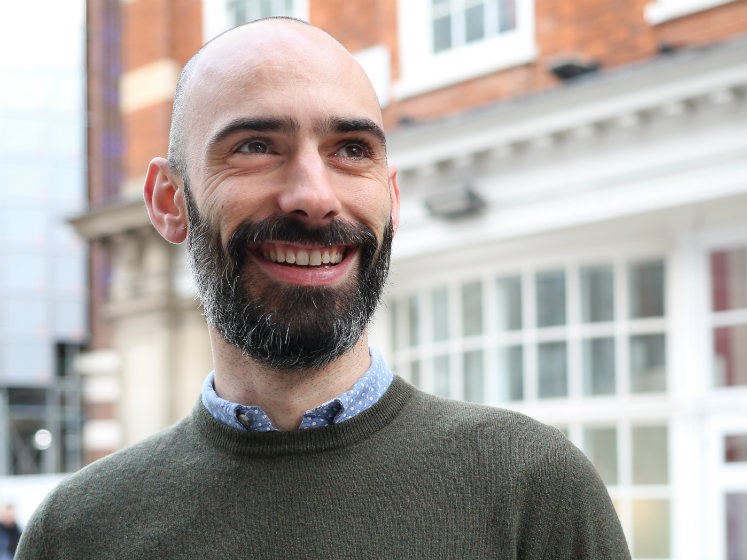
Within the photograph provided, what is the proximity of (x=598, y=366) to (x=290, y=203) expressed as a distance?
4.96 metres

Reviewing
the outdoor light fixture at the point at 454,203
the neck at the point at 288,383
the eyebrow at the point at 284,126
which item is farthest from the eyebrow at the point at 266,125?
the outdoor light fixture at the point at 454,203

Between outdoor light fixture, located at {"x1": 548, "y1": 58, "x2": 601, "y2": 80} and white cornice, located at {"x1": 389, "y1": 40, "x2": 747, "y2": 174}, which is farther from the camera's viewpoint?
outdoor light fixture, located at {"x1": 548, "y1": 58, "x2": 601, "y2": 80}

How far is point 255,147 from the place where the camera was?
151 cm

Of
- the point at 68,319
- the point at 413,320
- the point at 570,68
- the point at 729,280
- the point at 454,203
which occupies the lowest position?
the point at 68,319

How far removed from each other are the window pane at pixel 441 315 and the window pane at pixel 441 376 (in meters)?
0.15

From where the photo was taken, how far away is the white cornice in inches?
207

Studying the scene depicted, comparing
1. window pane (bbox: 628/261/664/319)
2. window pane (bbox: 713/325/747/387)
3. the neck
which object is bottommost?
window pane (bbox: 713/325/747/387)

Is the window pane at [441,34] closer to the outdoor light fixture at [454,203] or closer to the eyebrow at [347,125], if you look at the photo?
the outdoor light fixture at [454,203]

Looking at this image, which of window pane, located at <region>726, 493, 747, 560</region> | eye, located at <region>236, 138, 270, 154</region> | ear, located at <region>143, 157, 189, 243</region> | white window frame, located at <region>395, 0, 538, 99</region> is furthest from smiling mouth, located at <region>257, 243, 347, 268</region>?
white window frame, located at <region>395, 0, 538, 99</region>

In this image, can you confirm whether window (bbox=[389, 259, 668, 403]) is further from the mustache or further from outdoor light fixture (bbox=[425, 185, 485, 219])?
the mustache

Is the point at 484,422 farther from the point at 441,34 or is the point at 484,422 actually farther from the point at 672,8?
the point at 441,34

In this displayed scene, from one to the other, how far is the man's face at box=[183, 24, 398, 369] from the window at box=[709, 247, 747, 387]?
456 cm

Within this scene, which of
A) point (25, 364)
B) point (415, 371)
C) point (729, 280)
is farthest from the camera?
point (25, 364)

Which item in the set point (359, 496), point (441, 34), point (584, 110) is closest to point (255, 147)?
point (359, 496)
